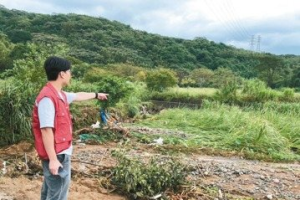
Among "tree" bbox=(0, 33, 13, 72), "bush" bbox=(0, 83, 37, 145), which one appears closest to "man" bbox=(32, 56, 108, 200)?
"bush" bbox=(0, 83, 37, 145)

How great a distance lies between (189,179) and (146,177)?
0.94m

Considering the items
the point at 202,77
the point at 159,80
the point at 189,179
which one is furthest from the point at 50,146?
the point at 202,77

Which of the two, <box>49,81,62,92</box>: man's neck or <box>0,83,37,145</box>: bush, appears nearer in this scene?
<box>49,81,62,92</box>: man's neck

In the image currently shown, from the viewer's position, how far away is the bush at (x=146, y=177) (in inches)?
197

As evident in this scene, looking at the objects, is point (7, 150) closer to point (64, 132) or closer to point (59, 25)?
point (64, 132)

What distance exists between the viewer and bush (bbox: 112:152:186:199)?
5.00 m

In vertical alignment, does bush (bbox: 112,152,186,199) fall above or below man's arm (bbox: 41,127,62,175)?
below

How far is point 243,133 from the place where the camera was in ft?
29.9

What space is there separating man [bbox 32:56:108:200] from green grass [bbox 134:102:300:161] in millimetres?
5550

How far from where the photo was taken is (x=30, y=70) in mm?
9023

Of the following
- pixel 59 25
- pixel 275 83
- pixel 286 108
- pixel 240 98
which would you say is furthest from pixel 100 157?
pixel 59 25

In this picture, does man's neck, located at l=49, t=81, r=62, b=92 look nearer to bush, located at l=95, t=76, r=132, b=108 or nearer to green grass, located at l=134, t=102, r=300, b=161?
green grass, located at l=134, t=102, r=300, b=161

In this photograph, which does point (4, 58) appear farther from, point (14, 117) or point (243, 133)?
point (243, 133)

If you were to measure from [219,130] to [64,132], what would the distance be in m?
7.49
